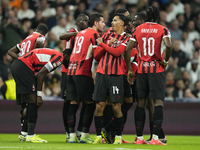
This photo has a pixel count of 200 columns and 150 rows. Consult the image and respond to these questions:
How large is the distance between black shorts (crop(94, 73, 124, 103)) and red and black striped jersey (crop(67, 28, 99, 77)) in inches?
19.8

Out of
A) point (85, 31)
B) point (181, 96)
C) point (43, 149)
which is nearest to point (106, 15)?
point (181, 96)

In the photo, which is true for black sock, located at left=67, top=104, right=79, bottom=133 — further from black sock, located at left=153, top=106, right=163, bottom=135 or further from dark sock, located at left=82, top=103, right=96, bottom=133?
black sock, located at left=153, top=106, right=163, bottom=135

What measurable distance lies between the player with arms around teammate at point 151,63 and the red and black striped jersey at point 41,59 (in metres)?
1.37

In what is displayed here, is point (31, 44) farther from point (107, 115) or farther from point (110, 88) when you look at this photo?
point (110, 88)

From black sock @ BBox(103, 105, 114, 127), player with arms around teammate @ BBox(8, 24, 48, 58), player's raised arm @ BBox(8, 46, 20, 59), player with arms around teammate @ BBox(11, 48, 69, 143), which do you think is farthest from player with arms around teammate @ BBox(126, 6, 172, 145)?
player's raised arm @ BBox(8, 46, 20, 59)

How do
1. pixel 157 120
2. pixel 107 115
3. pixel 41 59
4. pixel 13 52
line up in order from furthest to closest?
pixel 13 52 → pixel 107 115 → pixel 41 59 → pixel 157 120

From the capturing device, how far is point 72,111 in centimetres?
745

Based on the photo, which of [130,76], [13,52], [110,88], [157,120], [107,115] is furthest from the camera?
[13,52]

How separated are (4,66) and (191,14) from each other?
679 cm

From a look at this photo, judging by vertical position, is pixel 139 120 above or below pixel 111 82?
below

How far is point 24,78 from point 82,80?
3.52ft

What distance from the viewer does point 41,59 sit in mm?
7617

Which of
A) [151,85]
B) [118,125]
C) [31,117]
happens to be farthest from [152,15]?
[31,117]

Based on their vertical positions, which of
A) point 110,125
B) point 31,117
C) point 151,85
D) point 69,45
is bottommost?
point 110,125
